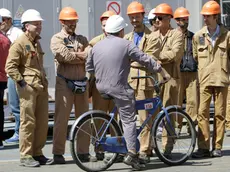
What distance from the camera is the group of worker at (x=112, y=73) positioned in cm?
1003

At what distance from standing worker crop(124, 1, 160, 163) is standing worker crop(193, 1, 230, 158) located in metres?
0.78

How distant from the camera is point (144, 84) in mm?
10734

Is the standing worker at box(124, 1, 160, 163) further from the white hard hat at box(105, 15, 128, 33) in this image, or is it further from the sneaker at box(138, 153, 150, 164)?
the white hard hat at box(105, 15, 128, 33)

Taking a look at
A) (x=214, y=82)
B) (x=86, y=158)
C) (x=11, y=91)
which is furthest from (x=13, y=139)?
(x=214, y=82)

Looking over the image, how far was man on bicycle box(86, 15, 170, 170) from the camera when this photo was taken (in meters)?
9.97

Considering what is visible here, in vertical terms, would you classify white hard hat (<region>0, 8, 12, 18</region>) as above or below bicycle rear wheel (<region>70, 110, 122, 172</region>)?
above

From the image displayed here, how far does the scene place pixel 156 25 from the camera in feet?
39.6

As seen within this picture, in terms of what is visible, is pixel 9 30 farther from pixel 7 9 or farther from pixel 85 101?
pixel 85 101

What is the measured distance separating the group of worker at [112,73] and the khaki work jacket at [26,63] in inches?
0.5

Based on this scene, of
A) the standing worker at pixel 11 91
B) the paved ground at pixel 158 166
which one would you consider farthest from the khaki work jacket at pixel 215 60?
the standing worker at pixel 11 91

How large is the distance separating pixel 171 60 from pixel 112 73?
1.51 metres

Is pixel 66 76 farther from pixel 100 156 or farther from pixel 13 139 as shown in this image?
pixel 13 139

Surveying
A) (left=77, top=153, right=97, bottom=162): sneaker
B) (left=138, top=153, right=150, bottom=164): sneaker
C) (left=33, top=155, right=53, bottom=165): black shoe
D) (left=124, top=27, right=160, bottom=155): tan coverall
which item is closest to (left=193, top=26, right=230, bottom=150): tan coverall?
(left=124, top=27, right=160, bottom=155): tan coverall

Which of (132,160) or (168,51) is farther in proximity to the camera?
(168,51)
